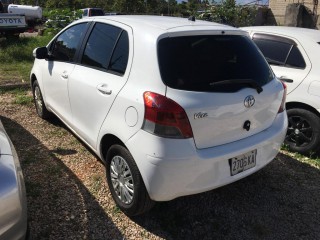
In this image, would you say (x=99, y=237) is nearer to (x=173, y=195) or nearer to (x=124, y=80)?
(x=173, y=195)

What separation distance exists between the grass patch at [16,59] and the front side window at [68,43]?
3.51 metres

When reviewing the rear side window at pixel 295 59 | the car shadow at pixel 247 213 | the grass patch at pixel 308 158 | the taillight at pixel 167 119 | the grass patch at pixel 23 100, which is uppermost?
the rear side window at pixel 295 59

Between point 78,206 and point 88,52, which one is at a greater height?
point 88,52

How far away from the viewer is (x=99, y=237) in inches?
114

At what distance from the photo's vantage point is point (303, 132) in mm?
4547

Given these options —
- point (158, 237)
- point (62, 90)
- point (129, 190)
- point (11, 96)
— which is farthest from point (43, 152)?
point (11, 96)

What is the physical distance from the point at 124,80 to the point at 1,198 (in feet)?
4.53

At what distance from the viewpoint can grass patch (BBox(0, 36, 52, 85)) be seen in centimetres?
804

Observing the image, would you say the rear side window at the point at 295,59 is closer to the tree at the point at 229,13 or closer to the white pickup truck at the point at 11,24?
the tree at the point at 229,13

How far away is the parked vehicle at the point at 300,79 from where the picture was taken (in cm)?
436

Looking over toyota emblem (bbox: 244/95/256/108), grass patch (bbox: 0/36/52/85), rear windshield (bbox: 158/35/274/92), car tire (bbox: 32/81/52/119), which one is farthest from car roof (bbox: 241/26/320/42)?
grass patch (bbox: 0/36/52/85)

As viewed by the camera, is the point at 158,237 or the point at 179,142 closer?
the point at 179,142

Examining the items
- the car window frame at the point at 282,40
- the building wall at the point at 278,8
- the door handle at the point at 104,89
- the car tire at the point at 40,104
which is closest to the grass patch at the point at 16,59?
the car tire at the point at 40,104

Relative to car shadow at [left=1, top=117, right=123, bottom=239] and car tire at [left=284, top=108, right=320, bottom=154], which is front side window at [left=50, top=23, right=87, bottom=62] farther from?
car tire at [left=284, top=108, right=320, bottom=154]
